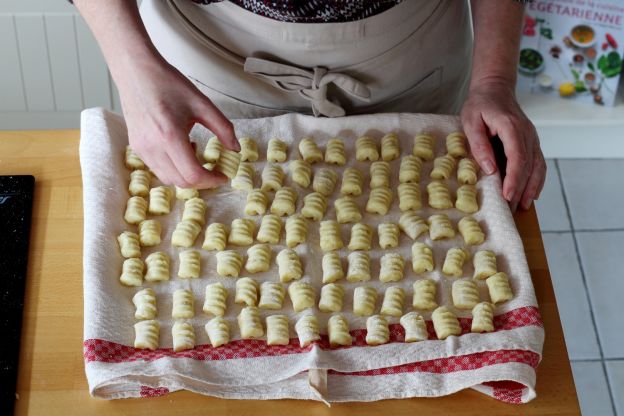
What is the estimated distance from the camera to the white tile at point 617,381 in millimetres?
2482

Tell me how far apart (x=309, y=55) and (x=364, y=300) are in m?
0.45

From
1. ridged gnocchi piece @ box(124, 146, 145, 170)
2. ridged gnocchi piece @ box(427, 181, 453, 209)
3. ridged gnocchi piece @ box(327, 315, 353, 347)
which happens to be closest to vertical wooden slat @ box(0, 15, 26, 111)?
ridged gnocchi piece @ box(124, 146, 145, 170)

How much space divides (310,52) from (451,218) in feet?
1.19

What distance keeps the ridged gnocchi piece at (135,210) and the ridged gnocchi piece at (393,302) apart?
397mm

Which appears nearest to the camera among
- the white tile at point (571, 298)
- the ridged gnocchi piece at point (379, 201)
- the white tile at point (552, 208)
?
the ridged gnocchi piece at point (379, 201)

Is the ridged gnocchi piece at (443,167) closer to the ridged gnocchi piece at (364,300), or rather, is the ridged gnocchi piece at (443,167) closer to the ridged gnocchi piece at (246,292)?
the ridged gnocchi piece at (364,300)

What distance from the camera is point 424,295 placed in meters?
1.25

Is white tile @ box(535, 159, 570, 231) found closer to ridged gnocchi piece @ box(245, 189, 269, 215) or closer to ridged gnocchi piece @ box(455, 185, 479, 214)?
ridged gnocchi piece @ box(455, 185, 479, 214)

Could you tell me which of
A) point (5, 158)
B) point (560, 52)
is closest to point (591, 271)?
point (560, 52)

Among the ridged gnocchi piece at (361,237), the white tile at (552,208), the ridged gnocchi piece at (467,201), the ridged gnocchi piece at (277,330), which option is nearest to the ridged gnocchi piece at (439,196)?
the ridged gnocchi piece at (467,201)

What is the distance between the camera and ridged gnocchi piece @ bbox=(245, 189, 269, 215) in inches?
53.6

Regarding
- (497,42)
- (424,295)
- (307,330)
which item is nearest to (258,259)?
(307,330)

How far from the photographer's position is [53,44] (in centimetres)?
258

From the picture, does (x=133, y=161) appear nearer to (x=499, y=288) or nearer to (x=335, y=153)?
(x=335, y=153)
